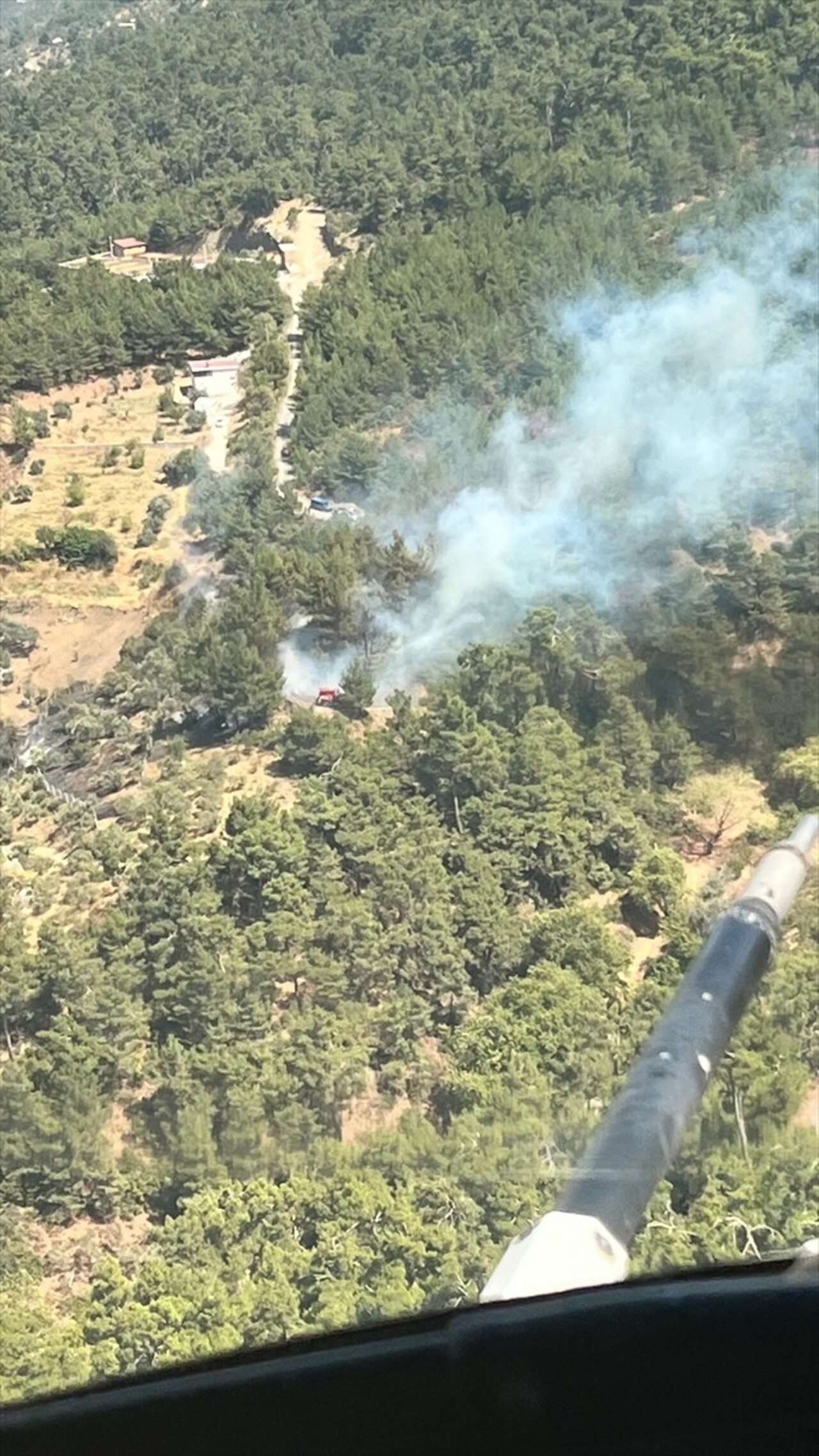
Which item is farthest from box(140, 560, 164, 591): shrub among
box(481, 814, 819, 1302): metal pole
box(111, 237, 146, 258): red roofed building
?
box(111, 237, 146, 258): red roofed building

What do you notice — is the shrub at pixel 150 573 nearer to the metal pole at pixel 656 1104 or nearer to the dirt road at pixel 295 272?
the dirt road at pixel 295 272

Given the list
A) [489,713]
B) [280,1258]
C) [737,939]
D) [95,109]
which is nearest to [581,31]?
[95,109]

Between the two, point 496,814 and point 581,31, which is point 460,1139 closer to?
point 496,814

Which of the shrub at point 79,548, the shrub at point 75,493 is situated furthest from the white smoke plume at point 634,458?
the shrub at point 75,493

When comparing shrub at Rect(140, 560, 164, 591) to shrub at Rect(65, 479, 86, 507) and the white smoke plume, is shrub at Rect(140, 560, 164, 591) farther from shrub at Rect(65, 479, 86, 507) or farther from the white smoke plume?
the white smoke plume

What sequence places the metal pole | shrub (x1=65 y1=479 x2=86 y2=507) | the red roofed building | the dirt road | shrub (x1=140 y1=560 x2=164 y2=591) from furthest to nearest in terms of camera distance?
the red roofed building → the dirt road → shrub (x1=65 y1=479 x2=86 y2=507) → shrub (x1=140 y1=560 x2=164 y2=591) → the metal pole

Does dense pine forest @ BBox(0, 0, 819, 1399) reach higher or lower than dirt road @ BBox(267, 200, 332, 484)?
lower
